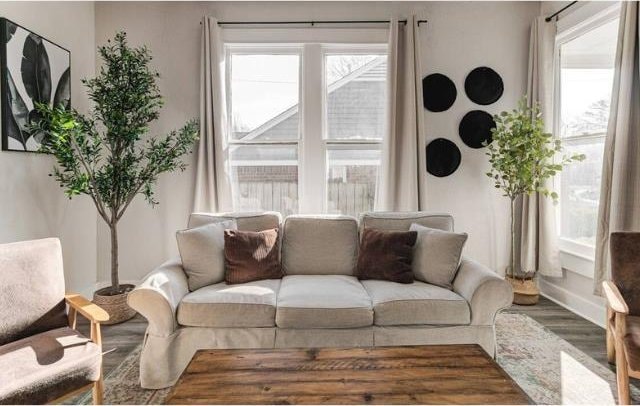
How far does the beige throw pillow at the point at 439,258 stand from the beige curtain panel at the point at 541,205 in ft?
5.12

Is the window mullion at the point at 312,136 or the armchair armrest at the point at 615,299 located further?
the window mullion at the point at 312,136

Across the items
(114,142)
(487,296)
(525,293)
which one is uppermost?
(114,142)

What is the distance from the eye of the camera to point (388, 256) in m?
2.70

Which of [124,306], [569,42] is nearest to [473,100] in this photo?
[569,42]

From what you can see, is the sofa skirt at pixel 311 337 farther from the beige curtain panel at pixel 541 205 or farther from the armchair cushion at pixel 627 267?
the beige curtain panel at pixel 541 205

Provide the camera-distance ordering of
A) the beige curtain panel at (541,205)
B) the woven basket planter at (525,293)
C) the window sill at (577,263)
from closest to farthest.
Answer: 1. the window sill at (577,263)
2. the woven basket planter at (525,293)
3. the beige curtain panel at (541,205)

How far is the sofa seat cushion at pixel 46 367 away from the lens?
1.52 meters

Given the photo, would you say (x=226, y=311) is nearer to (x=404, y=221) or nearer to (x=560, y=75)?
(x=404, y=221)

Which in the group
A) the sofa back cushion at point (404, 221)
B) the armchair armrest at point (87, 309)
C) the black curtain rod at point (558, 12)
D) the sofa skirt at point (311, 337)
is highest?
the black curtain rod at point (558, 12)

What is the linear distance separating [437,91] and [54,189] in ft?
11.9

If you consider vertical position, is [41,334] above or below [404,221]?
below

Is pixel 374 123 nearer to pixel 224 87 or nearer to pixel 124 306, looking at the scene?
pixel 224 87

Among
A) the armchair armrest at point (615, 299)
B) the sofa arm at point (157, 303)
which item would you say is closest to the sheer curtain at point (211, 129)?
the sofa arm at point (157, 303)

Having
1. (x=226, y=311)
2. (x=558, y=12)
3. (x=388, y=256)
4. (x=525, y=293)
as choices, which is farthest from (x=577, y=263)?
(x=226, y=311)
